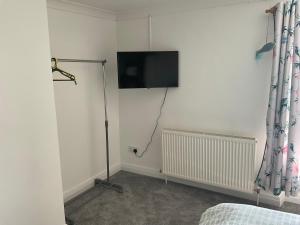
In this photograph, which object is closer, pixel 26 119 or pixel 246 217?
pixel 246 217

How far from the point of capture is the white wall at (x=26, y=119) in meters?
1.78

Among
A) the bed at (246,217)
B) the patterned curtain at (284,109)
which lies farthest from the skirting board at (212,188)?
the bed at (246,217)

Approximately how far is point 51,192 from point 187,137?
65.4 inches

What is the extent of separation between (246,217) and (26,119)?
163cm

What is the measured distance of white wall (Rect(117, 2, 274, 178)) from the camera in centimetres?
278

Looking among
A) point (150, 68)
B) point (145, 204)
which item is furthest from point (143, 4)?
point (145, 204)

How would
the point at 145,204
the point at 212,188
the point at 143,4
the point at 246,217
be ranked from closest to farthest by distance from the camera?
the point at 246,217
the point at 145,204
the point at 143,4
the point at 212,188

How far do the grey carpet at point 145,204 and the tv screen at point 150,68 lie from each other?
1.32 meters

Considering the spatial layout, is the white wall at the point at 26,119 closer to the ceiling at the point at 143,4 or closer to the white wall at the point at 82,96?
the white wall at the point at 82,96

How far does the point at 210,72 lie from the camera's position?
304 centimetres

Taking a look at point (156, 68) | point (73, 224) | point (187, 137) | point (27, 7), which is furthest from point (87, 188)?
point (27, 7)

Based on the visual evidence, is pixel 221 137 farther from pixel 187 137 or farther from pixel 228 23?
pixel 228 23

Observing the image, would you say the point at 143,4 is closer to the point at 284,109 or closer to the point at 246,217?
the point at 284,109

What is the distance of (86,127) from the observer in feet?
10.8
